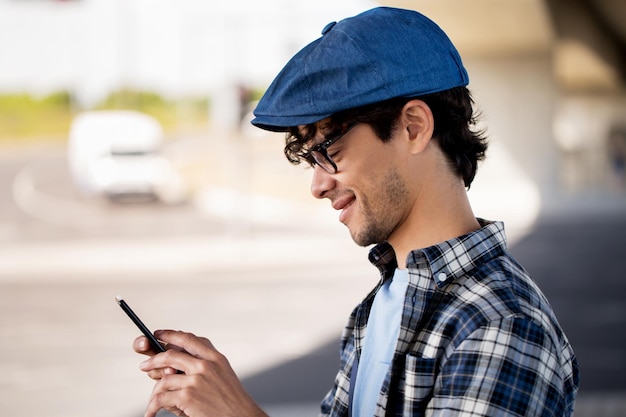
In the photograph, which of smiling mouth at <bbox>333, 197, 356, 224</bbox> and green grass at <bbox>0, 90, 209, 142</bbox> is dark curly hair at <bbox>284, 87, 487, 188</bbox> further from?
green grass at <bbox>0, 90, 209, 142</bbox>

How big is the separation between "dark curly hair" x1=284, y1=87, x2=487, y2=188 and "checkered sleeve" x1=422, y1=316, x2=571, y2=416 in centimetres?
39

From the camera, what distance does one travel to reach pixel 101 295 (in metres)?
14.5

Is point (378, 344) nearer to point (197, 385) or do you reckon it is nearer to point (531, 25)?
point (197, 385)

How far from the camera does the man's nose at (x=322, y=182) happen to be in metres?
1.73

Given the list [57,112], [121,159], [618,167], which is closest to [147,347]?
[121,159]

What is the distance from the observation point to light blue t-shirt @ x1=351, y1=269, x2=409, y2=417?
1.69m

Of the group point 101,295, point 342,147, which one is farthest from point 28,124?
point 342,147

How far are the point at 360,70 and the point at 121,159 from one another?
30.1 meters

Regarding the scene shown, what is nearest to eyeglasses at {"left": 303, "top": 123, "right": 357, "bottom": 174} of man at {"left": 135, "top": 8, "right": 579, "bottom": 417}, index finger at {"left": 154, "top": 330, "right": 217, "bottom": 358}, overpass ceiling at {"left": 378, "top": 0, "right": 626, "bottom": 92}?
man at {"left": 135, "top": 8, "right": 579, "bottom": 417}

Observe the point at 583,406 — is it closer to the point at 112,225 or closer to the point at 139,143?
the point at 112,225

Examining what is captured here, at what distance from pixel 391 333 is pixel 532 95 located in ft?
98.5

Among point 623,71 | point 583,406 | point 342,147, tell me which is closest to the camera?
point 342,147

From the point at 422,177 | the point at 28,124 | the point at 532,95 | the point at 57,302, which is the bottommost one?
the point at 422,177

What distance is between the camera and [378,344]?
5.74ft
